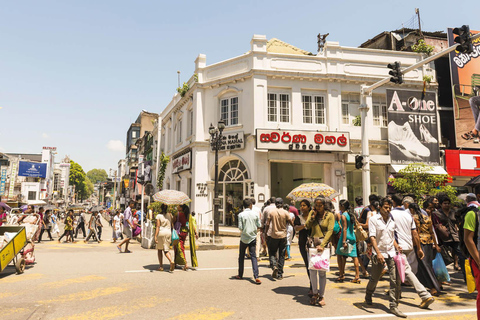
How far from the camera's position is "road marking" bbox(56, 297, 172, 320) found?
5004 millimetres

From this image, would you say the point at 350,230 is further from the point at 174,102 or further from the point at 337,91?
the point at 174,102

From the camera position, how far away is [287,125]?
1958cm

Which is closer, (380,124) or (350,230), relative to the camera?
(350,230)

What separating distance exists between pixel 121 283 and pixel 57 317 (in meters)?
2.18

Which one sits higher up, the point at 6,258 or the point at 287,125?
the point at 287,125

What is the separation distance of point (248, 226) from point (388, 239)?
3.13 metres

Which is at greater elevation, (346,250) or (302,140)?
(302,140)

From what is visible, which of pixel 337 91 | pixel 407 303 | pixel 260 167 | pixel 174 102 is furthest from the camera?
pixel 174 102

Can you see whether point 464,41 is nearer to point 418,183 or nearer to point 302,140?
point 418,183

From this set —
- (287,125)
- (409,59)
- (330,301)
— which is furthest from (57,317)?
(409,59)

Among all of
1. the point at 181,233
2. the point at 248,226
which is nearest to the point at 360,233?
the point at 248,226

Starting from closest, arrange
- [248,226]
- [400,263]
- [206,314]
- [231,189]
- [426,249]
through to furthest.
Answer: [206,314], [400,263], [426,249], [248,226], [231,189]

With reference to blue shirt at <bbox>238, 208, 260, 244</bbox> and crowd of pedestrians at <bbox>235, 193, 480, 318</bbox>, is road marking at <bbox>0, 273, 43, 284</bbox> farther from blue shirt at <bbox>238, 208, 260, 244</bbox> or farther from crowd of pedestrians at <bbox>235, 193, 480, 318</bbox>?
blue shirt at <bbox>238, 208, 260, 244</bbox>

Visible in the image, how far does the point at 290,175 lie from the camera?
22453 millimetres
